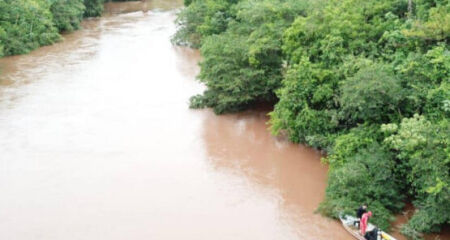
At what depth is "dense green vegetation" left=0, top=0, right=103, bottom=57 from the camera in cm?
3206

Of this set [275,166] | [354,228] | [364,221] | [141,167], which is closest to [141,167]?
[141,167]

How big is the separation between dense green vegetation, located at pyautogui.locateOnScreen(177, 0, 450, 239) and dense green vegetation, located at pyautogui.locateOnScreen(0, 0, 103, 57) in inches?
587

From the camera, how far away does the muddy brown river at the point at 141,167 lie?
47.2 ft

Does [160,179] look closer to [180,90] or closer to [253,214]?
[253,214]

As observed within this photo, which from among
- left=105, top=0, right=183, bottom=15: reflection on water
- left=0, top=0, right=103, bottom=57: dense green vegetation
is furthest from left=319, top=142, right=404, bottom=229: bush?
left=105, top=0, right=183, bottom=15: reflection on water

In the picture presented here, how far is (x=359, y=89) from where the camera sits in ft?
47.5

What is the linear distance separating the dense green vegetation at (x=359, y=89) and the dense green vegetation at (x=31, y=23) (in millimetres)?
14919

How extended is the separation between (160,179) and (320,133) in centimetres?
518

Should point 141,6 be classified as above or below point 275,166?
above

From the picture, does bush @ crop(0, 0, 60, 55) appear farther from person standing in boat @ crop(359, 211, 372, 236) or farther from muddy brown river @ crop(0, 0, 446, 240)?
person standing in boat @ crop(359, 211, 372, 236)

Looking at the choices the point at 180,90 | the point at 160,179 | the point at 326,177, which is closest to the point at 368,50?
the point at 326,177

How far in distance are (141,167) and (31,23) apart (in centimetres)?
1999

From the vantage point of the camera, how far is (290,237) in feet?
45.1

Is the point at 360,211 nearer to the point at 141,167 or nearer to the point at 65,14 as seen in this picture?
the point at 141,167
